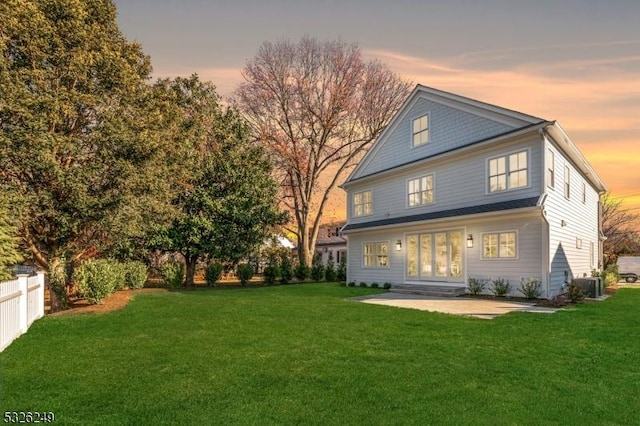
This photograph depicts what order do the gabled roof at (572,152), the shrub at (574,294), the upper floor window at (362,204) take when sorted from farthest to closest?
the upper floor window at (362,204), the gabled roof at (572,152), the shrub at (574,294)

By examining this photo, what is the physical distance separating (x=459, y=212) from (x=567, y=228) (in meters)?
4.36

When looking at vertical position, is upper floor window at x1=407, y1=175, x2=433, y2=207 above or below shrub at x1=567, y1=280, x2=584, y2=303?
above

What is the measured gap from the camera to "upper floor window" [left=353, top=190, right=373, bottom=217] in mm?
20578

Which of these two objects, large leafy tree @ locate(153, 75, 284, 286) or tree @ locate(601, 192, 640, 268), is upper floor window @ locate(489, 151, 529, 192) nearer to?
large leafy tree @ locate(153, 75, 284, 286)

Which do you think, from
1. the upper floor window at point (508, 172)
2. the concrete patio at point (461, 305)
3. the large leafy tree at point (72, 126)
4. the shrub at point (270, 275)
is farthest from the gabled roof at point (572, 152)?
the shrub at point (270, 275)

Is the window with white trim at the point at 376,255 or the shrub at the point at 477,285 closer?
the shrub at the point at 477,285

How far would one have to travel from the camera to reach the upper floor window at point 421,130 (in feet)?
58.4

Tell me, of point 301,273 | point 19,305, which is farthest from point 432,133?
point 19,305

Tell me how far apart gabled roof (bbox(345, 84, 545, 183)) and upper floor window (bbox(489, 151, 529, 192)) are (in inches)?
42.9

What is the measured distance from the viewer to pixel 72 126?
13883mm

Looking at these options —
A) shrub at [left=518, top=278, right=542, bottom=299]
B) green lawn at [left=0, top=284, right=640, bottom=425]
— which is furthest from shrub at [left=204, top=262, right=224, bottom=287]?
shrub at [left=518, top=278, right=542, bottom=299]

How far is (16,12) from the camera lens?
12.0 meters

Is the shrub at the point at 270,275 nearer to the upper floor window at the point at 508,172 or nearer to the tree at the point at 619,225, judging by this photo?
the upper floor window at the point at 508,172

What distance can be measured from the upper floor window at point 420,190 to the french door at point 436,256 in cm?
148
